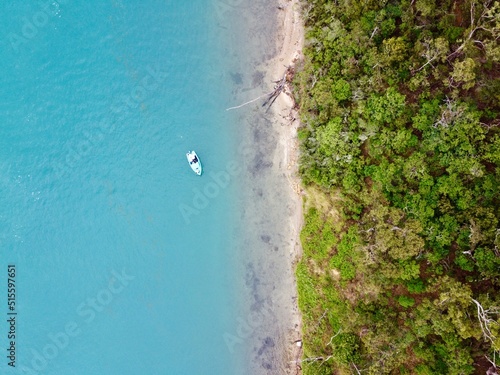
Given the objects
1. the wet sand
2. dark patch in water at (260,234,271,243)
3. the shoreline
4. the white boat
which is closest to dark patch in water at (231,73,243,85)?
the wet sand

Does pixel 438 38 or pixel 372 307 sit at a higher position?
pixel 438 38

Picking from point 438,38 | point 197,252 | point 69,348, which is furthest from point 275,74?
point 69,348

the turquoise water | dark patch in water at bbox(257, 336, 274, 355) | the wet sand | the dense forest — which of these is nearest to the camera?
the dense forest

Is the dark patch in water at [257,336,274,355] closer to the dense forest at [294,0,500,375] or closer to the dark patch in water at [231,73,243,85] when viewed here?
the dense forest at [294,0,500,375]

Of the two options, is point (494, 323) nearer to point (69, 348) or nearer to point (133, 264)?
point (133, 264)

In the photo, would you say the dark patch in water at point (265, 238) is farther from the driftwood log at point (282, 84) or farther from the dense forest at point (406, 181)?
the driftwood log at point (282, 84)

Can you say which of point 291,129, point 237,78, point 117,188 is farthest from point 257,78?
point 117,188
